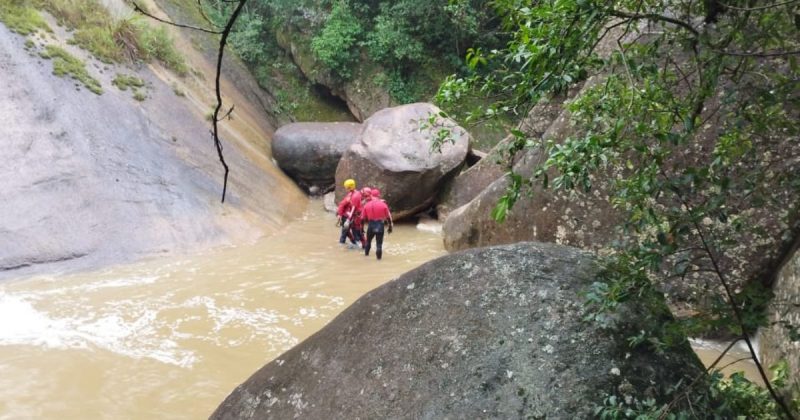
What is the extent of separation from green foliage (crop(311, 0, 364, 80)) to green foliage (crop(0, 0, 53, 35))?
20.6 ft

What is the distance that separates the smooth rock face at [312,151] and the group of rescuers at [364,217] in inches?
145

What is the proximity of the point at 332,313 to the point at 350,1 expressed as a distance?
10965 millimetres

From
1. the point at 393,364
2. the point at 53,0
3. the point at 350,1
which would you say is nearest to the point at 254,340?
the point at 393,364

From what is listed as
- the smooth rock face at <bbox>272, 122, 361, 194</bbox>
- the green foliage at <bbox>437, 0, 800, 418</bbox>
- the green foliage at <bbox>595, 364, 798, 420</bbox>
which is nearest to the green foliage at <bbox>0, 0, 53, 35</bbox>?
the smooth rock face at <bbox>272, 122, 361, 194</bbox>

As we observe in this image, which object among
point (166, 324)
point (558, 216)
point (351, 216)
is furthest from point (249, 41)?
point (558, 216)

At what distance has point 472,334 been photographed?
2375mm

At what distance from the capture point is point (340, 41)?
48.0 ft

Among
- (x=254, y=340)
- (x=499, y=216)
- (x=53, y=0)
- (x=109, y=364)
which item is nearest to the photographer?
(x=499, y=216)

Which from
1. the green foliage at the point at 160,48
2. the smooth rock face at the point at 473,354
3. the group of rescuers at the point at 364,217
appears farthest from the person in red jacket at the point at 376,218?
the green foliage at the point at 160,48

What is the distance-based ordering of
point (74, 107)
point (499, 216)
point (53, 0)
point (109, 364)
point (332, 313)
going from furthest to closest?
point (53, 0) → point (74, 107) → point (332, 313) → point (109, 364) → point (499, 216)

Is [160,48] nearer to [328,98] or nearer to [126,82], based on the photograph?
[126,82]

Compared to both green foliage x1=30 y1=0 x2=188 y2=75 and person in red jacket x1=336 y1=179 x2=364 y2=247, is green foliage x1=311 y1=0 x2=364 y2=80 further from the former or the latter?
person in red jacket x1=336 y1=179 x2=364 y2=247

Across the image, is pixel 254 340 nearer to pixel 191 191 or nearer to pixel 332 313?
pixel 332 313

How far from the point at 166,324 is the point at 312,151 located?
7239 millimetres
